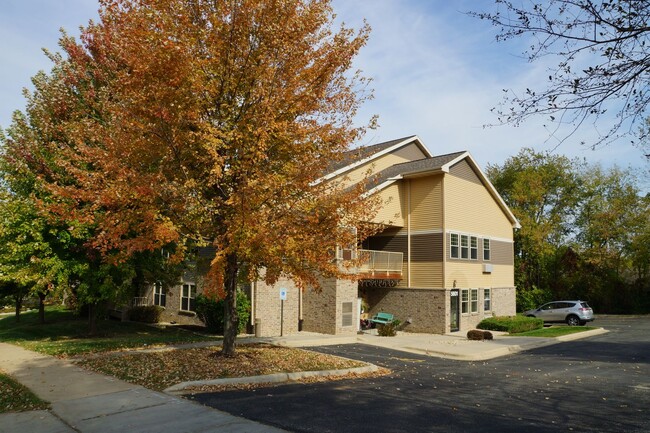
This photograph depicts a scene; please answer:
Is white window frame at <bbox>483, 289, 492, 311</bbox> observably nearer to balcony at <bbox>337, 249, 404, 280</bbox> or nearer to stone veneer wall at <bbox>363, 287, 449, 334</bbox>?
stone veneer wall at <bbox>363, 287, 449, 334</bbox>

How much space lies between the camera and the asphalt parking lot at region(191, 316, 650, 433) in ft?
27.5

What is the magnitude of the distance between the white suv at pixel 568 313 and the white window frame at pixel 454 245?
9.62 metres

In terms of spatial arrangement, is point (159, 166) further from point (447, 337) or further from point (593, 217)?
point (593, 217)

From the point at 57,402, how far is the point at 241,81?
7.93 m

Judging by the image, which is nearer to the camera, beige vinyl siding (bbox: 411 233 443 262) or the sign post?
the sign post

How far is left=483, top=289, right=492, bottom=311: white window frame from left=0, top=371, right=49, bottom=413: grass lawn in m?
26.5

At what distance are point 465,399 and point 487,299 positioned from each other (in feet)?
72.0

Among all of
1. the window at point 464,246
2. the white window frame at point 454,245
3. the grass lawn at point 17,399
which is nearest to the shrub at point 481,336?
the white window frame at point 454,245

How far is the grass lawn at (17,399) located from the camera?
28.7 ft

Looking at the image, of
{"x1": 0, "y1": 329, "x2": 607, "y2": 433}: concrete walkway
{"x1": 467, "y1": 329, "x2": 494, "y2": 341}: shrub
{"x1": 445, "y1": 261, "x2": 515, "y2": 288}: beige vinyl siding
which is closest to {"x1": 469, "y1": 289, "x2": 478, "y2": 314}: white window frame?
{"x1": 445, "y1": 261, "x2": 515, "y2": 288}: beige vinyl siding

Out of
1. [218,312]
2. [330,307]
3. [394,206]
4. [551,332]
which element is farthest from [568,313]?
[218,312]

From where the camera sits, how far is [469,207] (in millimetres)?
29516

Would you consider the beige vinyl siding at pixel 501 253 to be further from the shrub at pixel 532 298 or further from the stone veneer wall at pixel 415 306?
the shrub at pixel 532 298

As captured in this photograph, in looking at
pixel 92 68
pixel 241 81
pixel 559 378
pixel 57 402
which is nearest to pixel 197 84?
pixel 241 81
